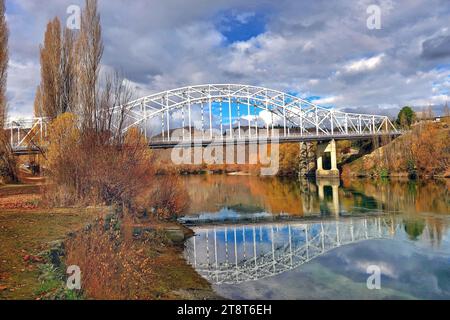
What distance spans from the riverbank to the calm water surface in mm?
1212

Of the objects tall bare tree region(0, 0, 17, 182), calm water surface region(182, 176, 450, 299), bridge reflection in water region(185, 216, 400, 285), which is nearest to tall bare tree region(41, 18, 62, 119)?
tall bare tree region(0, 0, 17, 182)

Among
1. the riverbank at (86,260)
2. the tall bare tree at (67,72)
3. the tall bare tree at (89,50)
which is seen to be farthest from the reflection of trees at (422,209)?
the tall bare tree at (67,72)

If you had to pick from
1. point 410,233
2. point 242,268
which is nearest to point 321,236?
point 410,233

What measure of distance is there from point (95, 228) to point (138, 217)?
20.6 ft

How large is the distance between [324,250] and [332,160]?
5510cm

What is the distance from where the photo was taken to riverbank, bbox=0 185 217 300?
748cm

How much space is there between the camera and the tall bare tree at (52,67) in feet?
91.3

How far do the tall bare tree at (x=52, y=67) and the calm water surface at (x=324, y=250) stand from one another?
13685mm

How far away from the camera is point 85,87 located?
18.5 m

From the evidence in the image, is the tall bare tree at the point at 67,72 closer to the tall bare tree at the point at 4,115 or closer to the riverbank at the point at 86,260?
the tall bare tree at the point at 4,115

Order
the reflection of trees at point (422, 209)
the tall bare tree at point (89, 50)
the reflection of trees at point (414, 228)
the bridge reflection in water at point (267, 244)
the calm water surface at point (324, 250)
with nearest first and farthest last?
the calm water surface at point (324, 250), the bridge reflection in water at point (267, 244), the reflection of trees at point (414, 228), the reflection of trees at point (422, 209), the tall bare tree at point (89, 50)

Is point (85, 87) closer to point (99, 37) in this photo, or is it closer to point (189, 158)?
point (99, 37)

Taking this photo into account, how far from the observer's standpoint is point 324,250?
14898mm

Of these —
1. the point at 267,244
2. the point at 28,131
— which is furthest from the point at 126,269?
the point at 28,131
